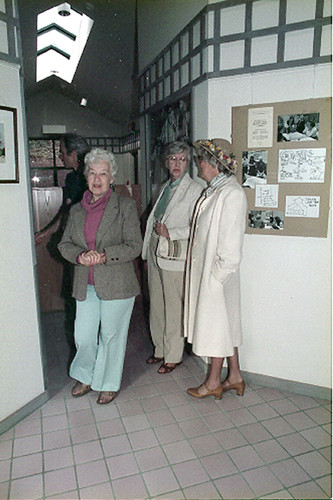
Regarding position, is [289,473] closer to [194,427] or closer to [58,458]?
[194,427]

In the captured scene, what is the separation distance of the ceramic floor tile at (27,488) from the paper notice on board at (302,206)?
6.88 feet

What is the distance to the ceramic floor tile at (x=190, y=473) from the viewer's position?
1876 mm

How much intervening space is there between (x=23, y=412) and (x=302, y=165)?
2.36m

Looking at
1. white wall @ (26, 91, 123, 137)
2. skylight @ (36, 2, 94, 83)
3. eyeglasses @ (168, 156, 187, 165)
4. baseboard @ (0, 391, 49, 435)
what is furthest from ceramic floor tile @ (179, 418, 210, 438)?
white wall @ (26, 91, 123, 137)

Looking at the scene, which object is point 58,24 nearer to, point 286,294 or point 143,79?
point 143,79

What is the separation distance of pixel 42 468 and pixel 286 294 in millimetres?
1792

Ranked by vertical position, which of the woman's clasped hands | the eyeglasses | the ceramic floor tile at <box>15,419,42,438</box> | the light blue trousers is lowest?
the ceramic floor tile at <box>15,419,42,438</box>

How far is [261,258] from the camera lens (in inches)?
104

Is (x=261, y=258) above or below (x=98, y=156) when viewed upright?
below

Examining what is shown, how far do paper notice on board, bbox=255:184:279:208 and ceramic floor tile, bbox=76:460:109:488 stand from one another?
185cm

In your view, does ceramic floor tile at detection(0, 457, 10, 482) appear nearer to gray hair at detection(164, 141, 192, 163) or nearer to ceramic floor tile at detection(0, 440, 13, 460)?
ceramic floor tile at detection(0, 440, 13, 460)

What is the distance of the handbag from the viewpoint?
8.87ft

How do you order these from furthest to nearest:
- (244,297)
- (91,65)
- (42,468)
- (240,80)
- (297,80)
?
(91,65) < (244,297) < (240,80) < (297,80) < (42,468)

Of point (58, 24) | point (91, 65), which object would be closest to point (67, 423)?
point (58, 24)
